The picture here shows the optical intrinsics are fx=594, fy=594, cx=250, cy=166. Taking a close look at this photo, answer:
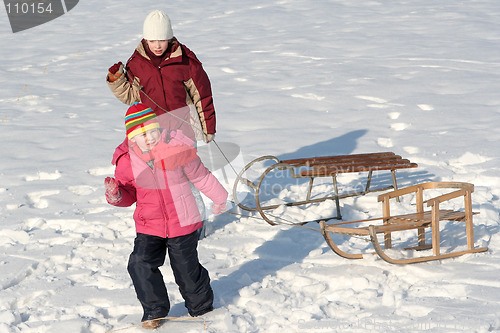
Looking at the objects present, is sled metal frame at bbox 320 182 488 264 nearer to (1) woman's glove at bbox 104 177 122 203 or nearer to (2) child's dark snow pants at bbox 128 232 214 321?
(2) child's dark snow pants at bbox 128 232 214 321

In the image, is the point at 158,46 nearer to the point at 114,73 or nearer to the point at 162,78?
the point at 162,78

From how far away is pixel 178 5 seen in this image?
16281 mm

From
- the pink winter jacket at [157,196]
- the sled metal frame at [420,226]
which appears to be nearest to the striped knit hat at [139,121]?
the pink winter jacket at [157,196]

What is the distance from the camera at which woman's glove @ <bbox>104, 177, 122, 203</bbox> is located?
321 cm

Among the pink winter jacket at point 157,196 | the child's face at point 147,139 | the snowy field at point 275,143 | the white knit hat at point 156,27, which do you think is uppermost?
the white knit hat at point 156,27

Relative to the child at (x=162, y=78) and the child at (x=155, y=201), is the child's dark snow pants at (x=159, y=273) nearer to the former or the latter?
the child at (x=155, y=201)

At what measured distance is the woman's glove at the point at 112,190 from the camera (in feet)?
10.5

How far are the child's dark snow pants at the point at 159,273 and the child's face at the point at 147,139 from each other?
0.52m

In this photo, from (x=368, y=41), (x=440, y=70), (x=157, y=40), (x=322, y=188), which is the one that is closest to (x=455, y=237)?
(x=322, y=188)

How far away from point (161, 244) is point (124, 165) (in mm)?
511

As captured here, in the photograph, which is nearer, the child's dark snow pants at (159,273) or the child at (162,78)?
the child's dark snow pants at (159,273)

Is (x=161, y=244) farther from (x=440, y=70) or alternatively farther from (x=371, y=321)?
(x=440, y=70)

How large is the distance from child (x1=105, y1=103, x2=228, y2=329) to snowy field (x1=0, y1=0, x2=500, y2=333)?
0.31 metres

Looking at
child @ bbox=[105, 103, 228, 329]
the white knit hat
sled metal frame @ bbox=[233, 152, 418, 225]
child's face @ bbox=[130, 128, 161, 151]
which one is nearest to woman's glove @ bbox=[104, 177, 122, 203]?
child @ bbox=[105, 103, 228, 329]
